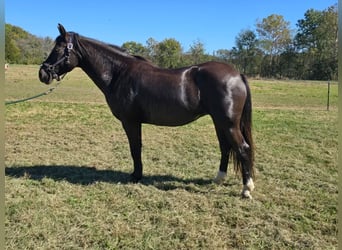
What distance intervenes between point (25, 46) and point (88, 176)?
2111 inches

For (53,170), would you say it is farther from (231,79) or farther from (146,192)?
(231,79)

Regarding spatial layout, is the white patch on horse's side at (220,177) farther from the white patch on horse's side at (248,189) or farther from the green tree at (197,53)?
the green tree at (197,53)

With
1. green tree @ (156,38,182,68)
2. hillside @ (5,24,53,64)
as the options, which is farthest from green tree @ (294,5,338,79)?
hillside @ (5,24,53,64)

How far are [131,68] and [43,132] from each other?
12.4ft

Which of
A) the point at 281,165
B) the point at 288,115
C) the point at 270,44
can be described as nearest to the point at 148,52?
the point at 270,44

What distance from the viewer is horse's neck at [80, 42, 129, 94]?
4.12 metres

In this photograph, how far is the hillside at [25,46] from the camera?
42656mm

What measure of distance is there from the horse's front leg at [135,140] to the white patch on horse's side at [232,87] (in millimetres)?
1227

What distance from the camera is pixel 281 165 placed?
4914 millimetres

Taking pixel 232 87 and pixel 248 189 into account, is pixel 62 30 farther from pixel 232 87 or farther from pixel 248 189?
pixel 248 189

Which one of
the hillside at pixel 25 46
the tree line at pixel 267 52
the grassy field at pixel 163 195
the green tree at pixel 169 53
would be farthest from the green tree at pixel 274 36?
the grassy field at pixel 163 195

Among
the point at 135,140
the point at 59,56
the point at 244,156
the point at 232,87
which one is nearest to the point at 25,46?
the point at 59,56

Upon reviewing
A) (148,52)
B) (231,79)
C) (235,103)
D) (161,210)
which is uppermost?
(148,52)

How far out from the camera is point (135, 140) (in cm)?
412
